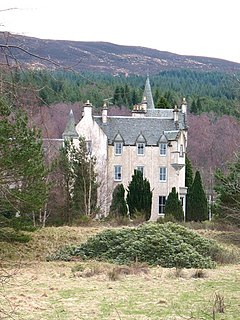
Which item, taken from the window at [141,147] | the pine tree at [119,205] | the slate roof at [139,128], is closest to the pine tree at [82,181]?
the pine tree at [119,205]

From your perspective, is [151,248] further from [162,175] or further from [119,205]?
[162,175]

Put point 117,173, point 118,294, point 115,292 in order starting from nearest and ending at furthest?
point 118,294, point 115,292, point 117,173

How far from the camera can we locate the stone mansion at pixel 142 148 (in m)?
46.0

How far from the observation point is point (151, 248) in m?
22.6

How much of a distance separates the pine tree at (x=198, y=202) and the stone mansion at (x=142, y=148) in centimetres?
413

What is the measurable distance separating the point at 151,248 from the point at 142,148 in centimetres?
2460

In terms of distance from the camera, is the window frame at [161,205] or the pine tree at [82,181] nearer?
the pine tree at [82,181]

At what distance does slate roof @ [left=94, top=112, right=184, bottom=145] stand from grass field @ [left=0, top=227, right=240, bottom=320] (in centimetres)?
2483

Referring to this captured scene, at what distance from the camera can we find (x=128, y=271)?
1902 centimetres

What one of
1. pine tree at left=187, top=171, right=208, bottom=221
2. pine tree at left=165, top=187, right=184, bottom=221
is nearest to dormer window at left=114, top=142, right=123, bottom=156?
pine tree at left=187, top=171, right=208, bottom=221

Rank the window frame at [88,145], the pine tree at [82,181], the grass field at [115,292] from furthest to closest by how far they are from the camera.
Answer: the window frame at [88,145], the pine tree at [82,181], the grass field at [115,292]

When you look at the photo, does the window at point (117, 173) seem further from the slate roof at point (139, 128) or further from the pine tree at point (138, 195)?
the pine tree at point (138, 195)

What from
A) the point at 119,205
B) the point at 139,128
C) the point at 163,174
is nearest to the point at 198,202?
the point at 119,205

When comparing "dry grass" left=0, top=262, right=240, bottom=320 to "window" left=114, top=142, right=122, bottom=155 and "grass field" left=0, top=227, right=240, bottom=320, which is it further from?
"window" left=114, top=142, right=122, bottom=155
